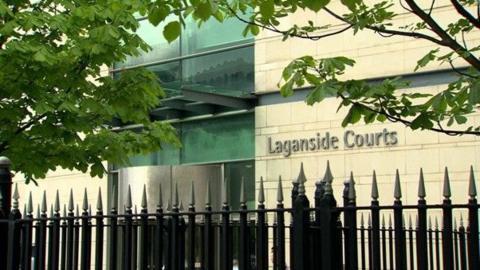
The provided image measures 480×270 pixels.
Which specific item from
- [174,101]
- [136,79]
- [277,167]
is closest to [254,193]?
[277,167]

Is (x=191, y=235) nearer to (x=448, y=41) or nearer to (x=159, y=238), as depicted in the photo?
(x=159, y=238)

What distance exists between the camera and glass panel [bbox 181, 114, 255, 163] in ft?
57.5

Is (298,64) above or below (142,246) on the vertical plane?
above

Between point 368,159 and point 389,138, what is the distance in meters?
0.63

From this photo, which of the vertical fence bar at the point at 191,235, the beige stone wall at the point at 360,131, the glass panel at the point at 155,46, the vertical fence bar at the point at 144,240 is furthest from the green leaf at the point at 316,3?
the glass panel at the point at 155,46

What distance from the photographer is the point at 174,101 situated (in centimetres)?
1806

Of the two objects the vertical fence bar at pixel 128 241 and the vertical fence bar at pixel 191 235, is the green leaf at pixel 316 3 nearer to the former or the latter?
the vertical fence bar at pixel 191 235

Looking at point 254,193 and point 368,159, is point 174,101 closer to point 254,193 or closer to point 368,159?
point 254,193

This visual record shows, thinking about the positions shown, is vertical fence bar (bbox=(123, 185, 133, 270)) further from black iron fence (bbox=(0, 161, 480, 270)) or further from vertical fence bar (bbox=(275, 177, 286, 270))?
vertical fence bar (bbox=(275, 177, 286, 270))

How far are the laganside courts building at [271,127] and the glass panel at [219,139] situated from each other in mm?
24

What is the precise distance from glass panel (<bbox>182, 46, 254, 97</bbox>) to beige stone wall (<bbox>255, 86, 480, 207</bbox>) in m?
0.83

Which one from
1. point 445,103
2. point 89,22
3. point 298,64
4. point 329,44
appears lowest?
point 445,103

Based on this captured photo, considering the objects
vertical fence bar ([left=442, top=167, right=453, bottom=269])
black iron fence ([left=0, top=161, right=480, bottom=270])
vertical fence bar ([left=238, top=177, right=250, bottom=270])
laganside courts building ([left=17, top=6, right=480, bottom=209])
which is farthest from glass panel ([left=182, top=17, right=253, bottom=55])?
vertical fence bar ([left=442, top=167, right=453, bottom=269])

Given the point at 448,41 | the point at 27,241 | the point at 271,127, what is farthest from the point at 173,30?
the point at 271,127
